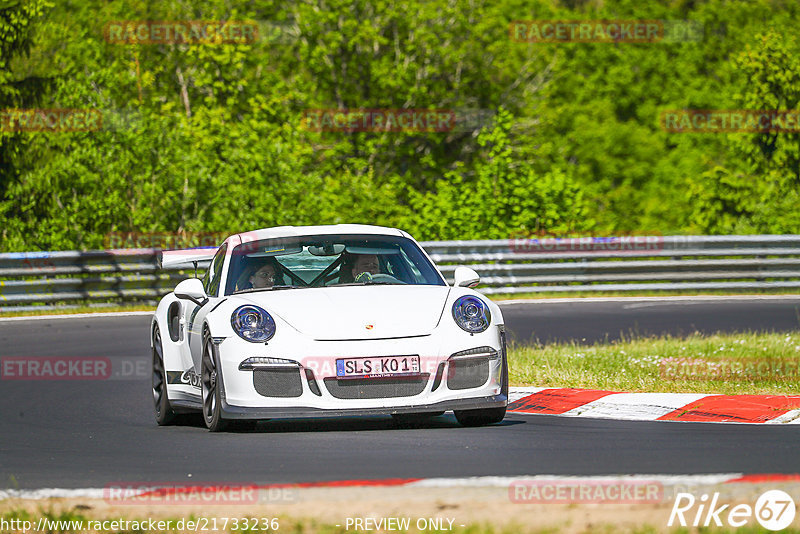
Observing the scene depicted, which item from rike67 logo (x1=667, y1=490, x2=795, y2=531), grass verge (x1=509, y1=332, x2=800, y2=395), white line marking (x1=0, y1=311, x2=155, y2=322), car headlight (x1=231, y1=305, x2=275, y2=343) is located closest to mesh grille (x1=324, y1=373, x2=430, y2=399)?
car headlight (x1=231, y1=305, x2=275, y2=343)

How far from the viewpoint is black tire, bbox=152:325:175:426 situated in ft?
32.1

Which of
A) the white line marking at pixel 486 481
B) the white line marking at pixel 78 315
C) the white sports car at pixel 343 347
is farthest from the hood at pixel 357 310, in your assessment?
the white line marking at pixel 78 315

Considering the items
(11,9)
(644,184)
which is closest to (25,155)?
(11,9)

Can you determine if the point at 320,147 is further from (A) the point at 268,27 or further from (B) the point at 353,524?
(B) the point at 353,524

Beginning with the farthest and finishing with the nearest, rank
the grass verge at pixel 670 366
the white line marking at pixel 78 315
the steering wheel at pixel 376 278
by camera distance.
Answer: the white line marking at pixel 78 315 → the grass verge at pixel 670 366 → the steering wheel at pixel 376 278

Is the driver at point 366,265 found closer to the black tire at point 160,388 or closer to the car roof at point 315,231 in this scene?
the car roof at point 315,231

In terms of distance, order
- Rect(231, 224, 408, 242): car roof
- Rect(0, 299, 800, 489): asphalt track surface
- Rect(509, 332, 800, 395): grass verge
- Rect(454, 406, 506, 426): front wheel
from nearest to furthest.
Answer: Rect(0, 299, 800, 489): asphalt track surface → Rect(454, 406, 506, 426): front wheel → Rect(231, 224, 408, 242): car roof → Rect(509, 332, 800, 395): grass verge

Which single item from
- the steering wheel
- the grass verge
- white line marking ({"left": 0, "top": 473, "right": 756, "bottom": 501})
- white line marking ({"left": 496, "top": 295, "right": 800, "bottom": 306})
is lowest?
white line marking ({"left": 496, "top": 295, "right": 800, "bottom": 306})

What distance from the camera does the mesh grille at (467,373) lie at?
827 cm

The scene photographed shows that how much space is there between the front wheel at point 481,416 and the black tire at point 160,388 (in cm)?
214

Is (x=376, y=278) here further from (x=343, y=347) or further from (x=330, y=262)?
(x=343, y=347)

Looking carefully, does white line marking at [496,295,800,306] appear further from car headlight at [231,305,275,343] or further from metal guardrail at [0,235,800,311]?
car headlight at [231,305,275,343]

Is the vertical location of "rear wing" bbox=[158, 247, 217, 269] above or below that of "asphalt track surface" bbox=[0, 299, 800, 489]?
above

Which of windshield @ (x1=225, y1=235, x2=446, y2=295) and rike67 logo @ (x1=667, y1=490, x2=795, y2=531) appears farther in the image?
windshield @ (x1=225, y1=235, x2=446, y2=295)
